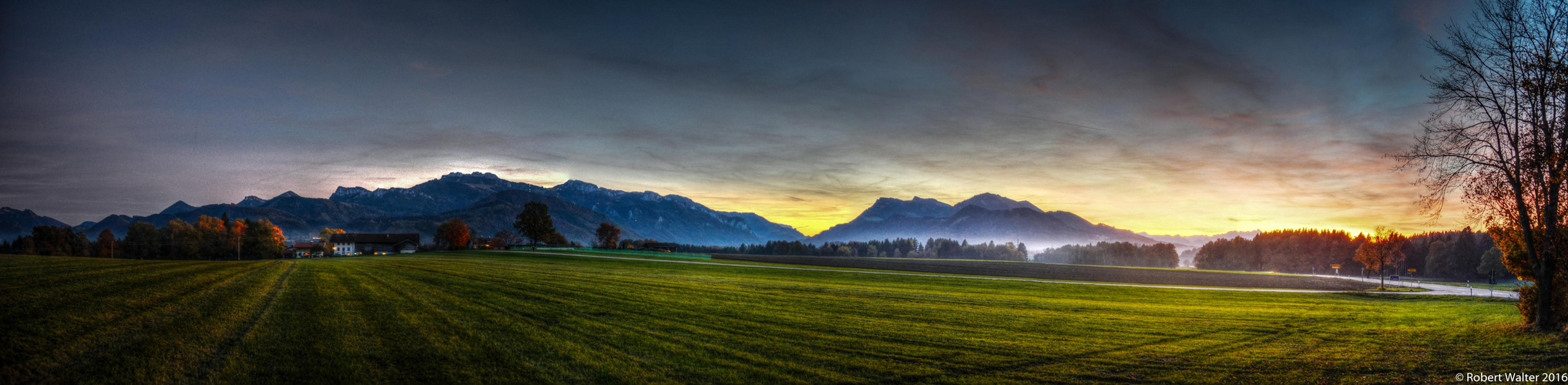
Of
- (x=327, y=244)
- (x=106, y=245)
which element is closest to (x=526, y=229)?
(x=327, y=244)

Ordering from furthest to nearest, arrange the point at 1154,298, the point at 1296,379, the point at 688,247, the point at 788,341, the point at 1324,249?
the point at 688,247, the point at 1324,249, the point at 1154,298, the point at 788,341, the point at 1296,379

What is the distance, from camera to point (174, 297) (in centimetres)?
1249

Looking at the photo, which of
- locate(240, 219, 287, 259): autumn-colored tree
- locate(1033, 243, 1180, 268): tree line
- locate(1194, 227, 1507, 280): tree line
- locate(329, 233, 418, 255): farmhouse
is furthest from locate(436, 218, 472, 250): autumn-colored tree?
locate(1194, 227, 1507, 280): tree line

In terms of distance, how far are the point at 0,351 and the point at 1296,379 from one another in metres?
19.4

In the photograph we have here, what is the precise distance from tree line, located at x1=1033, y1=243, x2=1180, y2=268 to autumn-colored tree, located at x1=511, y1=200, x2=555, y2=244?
106 metres

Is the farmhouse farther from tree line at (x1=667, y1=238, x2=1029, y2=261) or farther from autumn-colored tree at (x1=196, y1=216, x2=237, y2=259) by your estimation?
tree line at (x1=667, y1=238, x2=1029, y2=261)

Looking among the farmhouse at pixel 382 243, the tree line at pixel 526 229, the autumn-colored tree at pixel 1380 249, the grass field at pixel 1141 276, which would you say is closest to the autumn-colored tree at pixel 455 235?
the tree line at pixel 526 229

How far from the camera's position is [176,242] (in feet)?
230

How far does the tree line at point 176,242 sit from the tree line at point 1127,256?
144 m

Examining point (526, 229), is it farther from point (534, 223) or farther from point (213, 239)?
point (213, 239)

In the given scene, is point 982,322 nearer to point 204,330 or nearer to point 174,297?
point 204,330

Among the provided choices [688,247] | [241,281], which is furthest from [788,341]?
[688,247]

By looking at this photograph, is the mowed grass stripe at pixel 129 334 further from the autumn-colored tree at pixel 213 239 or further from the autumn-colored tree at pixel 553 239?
the autumn-colored tree at pixel 213 239

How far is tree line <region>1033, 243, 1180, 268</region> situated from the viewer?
4820 inches
